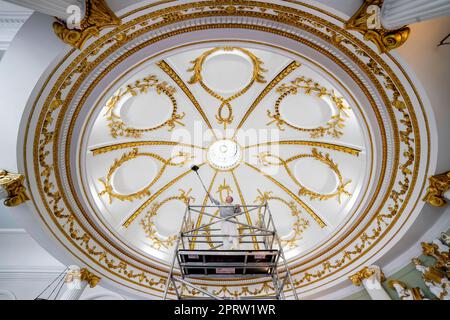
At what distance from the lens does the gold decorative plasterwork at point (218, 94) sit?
6680mm

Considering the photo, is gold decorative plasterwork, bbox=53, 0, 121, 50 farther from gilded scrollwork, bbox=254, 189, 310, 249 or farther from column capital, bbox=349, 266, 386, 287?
column capital, bbox=349, 266, 386, 287

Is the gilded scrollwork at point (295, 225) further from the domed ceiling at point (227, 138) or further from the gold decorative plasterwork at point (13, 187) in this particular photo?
the gold decorative plasterwork at point (13, 187)

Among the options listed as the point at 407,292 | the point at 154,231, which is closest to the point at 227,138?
the point at 154,231

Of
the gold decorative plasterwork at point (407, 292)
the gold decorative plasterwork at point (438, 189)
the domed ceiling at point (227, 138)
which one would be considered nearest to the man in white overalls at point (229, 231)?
the domed ceiling at point (227, 138)

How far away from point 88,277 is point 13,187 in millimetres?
3162

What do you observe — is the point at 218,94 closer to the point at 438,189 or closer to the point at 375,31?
the point at 375,31

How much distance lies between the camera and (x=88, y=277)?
662cm

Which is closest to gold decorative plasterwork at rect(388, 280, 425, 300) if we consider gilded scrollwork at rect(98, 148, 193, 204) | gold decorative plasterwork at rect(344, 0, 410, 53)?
gold decorative plasterwork at rect(344, 0, 410, 53)

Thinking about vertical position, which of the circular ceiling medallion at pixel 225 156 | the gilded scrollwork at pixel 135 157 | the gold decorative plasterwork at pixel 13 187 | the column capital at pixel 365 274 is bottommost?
the column capital at pixel 365 274

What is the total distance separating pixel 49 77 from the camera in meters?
4.09

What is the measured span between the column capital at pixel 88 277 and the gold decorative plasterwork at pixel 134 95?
3.33 meters

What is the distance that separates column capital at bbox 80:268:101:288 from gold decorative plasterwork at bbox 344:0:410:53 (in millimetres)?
6965

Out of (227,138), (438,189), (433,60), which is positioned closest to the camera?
(433,60)
